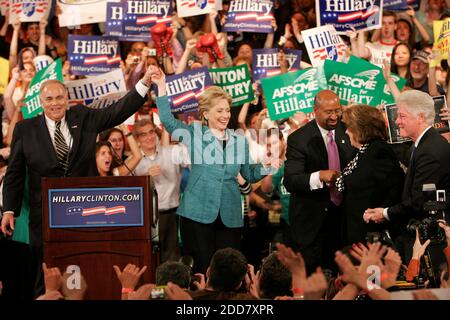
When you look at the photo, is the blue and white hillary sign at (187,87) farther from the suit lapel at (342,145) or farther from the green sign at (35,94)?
the suit lapel at (342,145)

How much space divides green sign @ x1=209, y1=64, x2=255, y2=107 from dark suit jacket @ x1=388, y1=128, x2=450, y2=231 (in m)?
3.03

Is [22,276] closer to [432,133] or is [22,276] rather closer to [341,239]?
[341,239]

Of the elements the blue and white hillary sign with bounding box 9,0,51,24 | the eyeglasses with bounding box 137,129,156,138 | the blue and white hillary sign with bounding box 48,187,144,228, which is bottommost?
the blue and white hillary sign with bounding box 48,187,144,228

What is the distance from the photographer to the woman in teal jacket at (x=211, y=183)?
6.90 meters

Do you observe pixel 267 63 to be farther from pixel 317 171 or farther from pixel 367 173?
pixel 367 173

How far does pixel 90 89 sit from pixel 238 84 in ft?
4.34

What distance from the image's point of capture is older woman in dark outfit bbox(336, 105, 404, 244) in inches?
254

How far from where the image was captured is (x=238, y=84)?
29.1ft

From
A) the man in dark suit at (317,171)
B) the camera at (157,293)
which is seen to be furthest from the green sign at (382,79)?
the camera at (157,293)

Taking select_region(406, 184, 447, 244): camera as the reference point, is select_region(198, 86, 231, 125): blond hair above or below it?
above

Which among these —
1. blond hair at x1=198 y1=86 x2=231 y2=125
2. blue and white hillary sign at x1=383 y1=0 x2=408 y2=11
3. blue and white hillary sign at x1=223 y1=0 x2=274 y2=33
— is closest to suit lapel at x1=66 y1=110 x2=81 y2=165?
blond hair at x1=198 y1=86 x2=231 y2=125

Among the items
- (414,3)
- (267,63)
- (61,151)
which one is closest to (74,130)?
(61,151)

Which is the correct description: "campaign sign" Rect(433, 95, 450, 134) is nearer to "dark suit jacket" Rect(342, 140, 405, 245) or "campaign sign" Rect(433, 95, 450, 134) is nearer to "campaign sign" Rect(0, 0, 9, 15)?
"dark suit jacket" Rect(342, 140, 405, 245)

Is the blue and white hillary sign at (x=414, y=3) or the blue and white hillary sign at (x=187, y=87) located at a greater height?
the blue and white hillary sign at (x=414, y=3)
